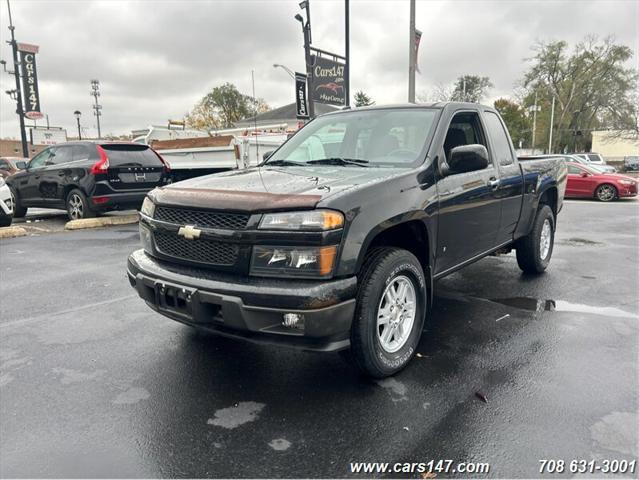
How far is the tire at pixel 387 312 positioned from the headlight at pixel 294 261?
13.8 inches

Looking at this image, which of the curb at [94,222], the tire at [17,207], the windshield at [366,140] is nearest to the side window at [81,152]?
the curb at [94,222]

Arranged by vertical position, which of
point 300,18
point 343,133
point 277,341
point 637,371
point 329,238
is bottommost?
point 637,371

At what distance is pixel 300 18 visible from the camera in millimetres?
13922

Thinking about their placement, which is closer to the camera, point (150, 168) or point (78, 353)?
point (78, 353)

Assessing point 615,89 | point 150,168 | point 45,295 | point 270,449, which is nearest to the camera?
point 270,449

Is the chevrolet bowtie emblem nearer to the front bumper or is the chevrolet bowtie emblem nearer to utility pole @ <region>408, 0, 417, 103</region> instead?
the front bumper

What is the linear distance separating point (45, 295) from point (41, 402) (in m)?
2.51

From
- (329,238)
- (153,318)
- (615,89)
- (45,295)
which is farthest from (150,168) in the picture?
(615,89)

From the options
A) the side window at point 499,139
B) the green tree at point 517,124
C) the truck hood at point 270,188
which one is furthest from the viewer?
the green tree at point 517,124

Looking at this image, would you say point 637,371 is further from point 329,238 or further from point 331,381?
point 329,238

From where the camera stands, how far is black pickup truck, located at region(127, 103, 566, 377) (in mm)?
2611

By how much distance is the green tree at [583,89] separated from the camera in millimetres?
44156

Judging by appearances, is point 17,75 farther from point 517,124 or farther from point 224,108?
point 517,124

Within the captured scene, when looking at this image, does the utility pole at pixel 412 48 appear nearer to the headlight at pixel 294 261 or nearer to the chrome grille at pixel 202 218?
the chrome grille at pixel 202 218
